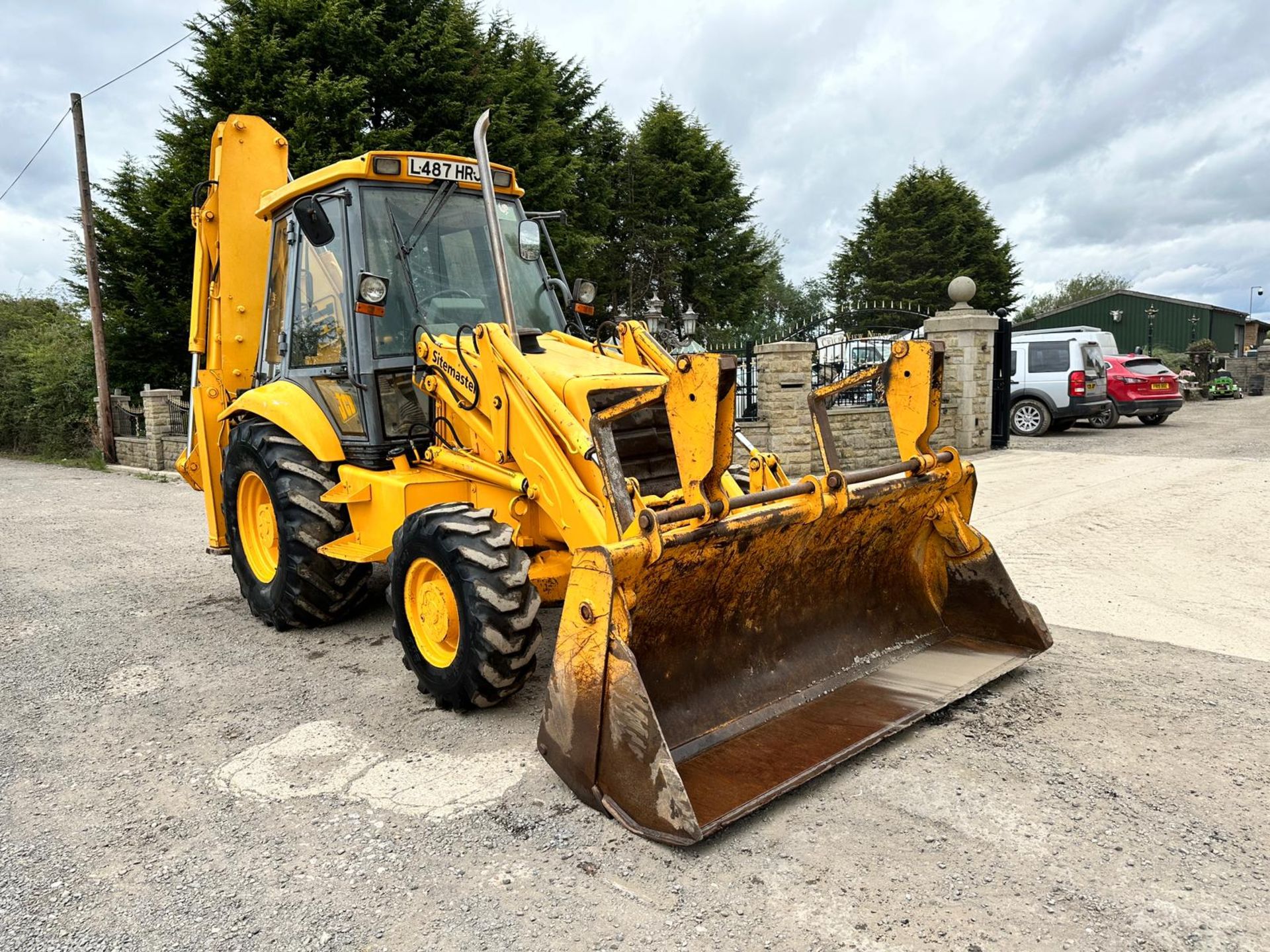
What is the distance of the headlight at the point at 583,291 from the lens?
17.2 feet

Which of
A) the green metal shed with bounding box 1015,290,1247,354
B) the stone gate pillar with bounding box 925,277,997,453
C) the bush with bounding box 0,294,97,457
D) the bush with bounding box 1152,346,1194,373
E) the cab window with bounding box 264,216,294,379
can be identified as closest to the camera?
the cab window with bounding box 264,216,294,379

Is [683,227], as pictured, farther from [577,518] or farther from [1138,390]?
[577,518]

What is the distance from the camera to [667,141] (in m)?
25.7

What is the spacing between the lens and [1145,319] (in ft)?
139

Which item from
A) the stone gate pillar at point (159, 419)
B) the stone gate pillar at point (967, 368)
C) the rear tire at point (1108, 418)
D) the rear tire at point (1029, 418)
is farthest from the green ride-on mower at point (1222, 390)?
the stone gate pillar at point (159, 419)

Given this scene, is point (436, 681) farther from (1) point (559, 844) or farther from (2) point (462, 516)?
(1) point (559, 844)

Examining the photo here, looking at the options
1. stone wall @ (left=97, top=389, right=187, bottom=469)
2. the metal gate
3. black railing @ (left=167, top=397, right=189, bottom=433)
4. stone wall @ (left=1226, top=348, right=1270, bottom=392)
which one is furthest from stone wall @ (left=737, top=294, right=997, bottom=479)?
stone wall @ (left=1226, top=348, right=1270, bottom=392)

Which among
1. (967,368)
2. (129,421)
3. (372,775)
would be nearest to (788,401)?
(967,368)

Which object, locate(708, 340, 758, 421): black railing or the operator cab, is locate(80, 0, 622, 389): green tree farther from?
the operator cab

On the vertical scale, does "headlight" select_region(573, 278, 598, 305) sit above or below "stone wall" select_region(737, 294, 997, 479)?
above

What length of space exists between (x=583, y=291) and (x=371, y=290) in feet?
4.50

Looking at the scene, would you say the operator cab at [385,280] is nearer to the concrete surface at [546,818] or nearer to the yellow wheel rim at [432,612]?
the yellow wheel rim at [432,612]

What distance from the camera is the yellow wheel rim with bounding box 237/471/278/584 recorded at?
17.9 feet

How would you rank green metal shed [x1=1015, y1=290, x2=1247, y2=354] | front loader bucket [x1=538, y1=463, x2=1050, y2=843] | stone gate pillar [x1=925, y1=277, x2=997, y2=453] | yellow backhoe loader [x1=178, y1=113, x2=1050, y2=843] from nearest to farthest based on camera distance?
1. front loader bucket [x1=538, y1=463, x2=1050, y2=843]
2. yellow backhoe loader [x1=178, y1=113, x2=1050, y2=843]
3. stone gate pillar [x1=925, y1=277, x2=997, y2=453]
4. green metal shed [x1=1015, y1=290, x2=1247, y2=354]
